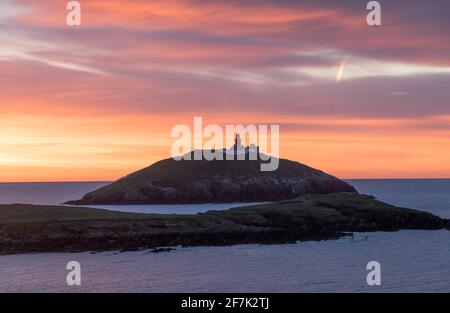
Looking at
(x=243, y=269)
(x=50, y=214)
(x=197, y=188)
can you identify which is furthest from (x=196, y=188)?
(x=243, y=269)

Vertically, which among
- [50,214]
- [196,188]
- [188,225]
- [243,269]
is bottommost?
[243,269]

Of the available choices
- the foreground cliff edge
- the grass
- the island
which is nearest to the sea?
the foreground cliff edge

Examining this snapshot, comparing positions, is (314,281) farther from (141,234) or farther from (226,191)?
(226,191)

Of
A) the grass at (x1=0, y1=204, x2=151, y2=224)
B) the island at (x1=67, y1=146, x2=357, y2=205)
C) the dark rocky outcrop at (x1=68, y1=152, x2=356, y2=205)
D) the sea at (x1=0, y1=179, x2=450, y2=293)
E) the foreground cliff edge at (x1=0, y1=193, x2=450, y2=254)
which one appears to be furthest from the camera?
the dark rocky outcrop at (x1=68, y1=152, x2=356, y2=205)

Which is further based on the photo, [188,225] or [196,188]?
[196,188]

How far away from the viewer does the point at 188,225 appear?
285 feet

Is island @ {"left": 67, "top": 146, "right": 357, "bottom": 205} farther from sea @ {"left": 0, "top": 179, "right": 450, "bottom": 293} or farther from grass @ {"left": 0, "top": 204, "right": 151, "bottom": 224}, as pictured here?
sea @ {"left": 0, "top": 179, "right": 450, "bottom": 293}

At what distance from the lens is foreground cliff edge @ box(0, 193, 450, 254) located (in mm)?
74938

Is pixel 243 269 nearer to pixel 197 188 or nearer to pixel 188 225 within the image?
pixel 188 225

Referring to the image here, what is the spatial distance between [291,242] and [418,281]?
2913cm

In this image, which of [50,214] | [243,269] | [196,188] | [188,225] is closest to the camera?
[243,269]

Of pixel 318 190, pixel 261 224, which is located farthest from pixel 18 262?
pixel 318 190

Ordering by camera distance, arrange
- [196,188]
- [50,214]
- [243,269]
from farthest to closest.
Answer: [196,188] → [50,214] → [243,269]

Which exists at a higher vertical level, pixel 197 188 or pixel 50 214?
pixel 197 188
